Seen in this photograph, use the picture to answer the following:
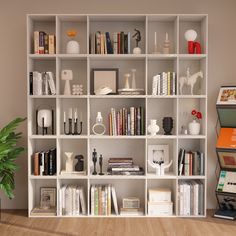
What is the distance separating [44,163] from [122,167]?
2.73 feet

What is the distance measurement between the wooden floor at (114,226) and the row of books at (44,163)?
49cm

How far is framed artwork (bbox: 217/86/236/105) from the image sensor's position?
4.44 m

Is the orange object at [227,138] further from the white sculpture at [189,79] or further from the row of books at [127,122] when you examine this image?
the row of books at [127,122]

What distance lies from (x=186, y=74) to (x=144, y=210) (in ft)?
5.15

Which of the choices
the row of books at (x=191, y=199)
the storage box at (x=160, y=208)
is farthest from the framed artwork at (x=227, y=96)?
the storage box at (x=160, y=208)

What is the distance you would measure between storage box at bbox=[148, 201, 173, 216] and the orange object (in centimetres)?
83

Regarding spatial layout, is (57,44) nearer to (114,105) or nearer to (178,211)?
(114,105)

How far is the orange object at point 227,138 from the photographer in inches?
174

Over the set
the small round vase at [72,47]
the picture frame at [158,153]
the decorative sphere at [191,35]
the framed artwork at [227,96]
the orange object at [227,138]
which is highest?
the decorative sphere at [191,35]

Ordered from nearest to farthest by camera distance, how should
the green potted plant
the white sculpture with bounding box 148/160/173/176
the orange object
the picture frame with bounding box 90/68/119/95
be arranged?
the green potted plant < the orange object < the white sculpture with bounding box 148/160/173/176 < the picture frame with bounding box 90/68/119/95

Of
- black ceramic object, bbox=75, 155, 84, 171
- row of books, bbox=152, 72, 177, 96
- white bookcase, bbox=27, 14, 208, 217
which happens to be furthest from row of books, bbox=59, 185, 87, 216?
row of books, bbox=152, 72, 177, 96

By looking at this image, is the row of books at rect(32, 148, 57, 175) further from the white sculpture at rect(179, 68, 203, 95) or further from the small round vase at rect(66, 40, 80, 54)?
the white sculpture at rect(179, 68, 203, 95)

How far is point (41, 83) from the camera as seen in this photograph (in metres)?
4.46

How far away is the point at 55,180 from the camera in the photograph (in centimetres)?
→ 476
